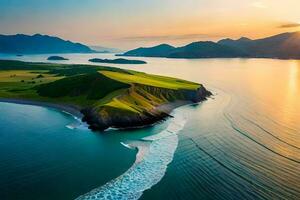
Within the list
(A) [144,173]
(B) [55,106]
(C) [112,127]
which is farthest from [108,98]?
(A) [144,173]

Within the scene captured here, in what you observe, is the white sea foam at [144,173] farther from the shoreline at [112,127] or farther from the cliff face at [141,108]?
the cliff face at [141,108]

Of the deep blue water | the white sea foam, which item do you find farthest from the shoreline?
the white sea foam

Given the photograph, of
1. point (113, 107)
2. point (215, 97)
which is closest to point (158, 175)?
point (113, 107)

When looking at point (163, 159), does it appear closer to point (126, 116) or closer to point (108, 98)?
point (126, 116)

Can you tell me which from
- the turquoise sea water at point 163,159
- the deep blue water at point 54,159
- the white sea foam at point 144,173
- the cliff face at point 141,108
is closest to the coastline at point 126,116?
the cliff face at point 141,108

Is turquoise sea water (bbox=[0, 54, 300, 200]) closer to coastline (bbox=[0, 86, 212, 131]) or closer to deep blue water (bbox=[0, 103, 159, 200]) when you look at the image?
deep blue water (bbox=[0, 103, 159, 200])

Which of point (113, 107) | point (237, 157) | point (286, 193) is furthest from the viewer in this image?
point (113, 107)

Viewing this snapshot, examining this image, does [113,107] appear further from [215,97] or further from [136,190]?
[215,97]
